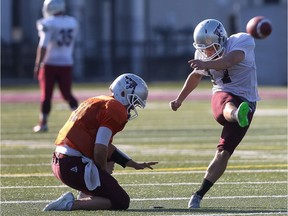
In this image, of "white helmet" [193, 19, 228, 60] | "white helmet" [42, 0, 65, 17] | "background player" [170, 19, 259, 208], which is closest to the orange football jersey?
"background player" [170, 19, 259, 208]

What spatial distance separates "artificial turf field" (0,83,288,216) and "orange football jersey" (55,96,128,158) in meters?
0.55

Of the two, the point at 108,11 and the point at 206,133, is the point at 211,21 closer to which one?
the point at 206,133

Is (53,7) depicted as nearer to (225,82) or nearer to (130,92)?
(225,82)

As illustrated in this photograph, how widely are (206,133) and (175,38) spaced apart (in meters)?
28.5

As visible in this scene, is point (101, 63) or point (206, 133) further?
point (101, 63)

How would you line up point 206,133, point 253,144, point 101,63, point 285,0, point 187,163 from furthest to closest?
point 101,63, point 285,0, point 206,133, point 253,144, point 187,163

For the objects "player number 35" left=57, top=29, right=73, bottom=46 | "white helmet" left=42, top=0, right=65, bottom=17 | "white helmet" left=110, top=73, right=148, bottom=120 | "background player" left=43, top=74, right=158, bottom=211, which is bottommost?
"player number 35" left=57, top=29, right=73, bottom=46

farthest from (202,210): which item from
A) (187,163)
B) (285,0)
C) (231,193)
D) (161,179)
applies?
(285,0)

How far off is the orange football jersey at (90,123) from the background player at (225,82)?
2.26 feet

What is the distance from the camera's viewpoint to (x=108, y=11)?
42.6m

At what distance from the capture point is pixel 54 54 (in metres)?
16.6

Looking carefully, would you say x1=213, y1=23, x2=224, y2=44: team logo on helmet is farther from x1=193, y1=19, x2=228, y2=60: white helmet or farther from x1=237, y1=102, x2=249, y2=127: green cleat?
x1=237, y1=102, x2=249, y2=127: green cleat

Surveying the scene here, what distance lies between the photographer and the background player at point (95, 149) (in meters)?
8.03

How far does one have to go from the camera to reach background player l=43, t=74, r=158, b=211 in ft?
26.3
